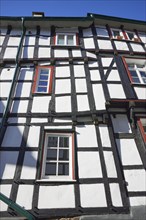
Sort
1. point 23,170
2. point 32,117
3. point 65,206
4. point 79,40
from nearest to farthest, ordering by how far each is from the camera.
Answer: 1. point 65,206
2. point 23,170
3. point 32,117
4. point 79,40

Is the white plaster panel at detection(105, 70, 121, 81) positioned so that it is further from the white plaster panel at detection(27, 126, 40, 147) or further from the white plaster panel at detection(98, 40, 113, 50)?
the white plaster panel at detection(27, 126, 40, 147)

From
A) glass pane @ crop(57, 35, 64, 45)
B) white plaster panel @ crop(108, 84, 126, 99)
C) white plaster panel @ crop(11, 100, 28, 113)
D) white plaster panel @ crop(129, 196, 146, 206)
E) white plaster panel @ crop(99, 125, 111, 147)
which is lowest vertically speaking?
white plaster panel @ crop(129, 196, 146, 206)

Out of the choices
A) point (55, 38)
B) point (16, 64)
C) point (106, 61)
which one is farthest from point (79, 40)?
point (16, 64)

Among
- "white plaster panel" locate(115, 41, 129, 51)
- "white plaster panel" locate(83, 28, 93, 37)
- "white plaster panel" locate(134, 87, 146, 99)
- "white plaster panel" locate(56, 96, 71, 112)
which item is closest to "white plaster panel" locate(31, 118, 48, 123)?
"white plaster panel" locate(56, 96, 71, 112)

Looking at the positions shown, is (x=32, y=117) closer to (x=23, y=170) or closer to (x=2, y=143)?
(x=2, y=143)

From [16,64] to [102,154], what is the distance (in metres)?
5.20

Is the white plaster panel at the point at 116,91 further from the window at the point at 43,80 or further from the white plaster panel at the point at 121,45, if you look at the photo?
the white plaster panel at the point at 121,45

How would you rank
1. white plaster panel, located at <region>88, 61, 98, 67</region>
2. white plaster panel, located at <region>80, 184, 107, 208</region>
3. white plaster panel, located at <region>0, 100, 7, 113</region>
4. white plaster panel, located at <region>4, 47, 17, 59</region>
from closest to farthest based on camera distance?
white plaster panel, located at <region>80, 184, 107, 208</region> < white plaster panel, located at <region>0, 100, 7, 113</region> < white plaster panel, located at <region>88, 61, 98, 67</region> < white plaster panel, located at <region>4, 47, 17, 59</region>

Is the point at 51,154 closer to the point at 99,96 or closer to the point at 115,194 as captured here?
the point at 115,194

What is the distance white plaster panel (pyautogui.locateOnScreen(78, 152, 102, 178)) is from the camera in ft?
16.5

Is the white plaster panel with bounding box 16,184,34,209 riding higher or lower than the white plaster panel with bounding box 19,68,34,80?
lower

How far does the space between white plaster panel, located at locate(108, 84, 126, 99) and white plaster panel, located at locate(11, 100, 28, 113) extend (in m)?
3.19

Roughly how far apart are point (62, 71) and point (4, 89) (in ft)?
8.20

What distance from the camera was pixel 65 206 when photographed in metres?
4.45
